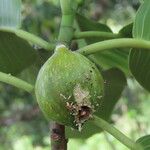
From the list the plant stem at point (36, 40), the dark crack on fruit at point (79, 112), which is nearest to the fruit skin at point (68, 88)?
the dark crack on fruit at point (79, 112)

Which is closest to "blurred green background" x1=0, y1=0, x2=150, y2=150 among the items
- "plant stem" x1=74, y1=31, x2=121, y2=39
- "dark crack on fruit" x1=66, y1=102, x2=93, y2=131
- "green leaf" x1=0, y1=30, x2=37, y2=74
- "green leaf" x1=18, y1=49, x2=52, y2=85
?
"green leaf" x1=18, y1=49, x2=52, y2=85

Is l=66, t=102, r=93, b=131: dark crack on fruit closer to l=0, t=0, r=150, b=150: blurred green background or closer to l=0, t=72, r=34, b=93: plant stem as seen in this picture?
l=0, t=72, r=34, b=93: plant stem

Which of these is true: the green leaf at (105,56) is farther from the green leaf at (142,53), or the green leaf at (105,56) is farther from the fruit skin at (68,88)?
the fruit skin at (68,88)

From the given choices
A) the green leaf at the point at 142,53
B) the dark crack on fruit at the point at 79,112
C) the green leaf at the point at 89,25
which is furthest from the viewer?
the green leaf at the point at 89,25

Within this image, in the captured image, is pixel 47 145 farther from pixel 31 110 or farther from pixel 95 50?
pixel 95 50

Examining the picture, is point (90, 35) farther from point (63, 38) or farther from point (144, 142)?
point (144, 142)

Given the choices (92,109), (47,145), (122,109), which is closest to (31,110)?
(47,145)

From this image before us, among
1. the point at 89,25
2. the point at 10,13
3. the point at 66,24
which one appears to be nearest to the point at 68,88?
the point at 66,24

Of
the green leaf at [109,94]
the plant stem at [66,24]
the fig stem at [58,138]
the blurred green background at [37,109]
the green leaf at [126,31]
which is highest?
the plant stem at [66,24]
